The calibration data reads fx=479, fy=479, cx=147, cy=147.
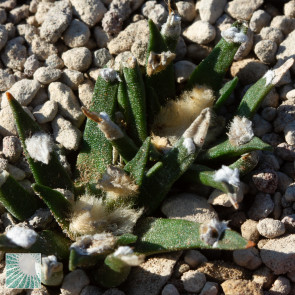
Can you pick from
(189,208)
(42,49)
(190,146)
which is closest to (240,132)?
(190,146)

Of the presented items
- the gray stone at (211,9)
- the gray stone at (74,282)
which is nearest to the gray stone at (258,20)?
the gray stone at (211,9)

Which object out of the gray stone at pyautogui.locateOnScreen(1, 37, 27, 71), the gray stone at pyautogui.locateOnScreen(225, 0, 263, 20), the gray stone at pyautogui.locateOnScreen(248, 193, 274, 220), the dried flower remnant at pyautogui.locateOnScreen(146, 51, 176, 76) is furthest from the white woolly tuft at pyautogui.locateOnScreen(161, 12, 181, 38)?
the gray stone at pyautogui.locateOnScreen(248, 193, 274, 220)

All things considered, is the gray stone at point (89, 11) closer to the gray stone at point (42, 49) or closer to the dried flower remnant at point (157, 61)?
the gray stone at point (42, 49)

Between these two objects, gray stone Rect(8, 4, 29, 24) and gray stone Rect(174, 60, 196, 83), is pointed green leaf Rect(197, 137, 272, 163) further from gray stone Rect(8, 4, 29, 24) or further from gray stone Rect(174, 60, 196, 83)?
gray stone Rect(8, 4, 29, 24)

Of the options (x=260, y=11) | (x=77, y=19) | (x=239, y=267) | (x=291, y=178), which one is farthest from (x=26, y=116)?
A: (x=260, y=11)

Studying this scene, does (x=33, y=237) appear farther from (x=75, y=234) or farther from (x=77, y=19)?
(x=77, y=19)

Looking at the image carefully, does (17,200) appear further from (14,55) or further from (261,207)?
(261,207)
